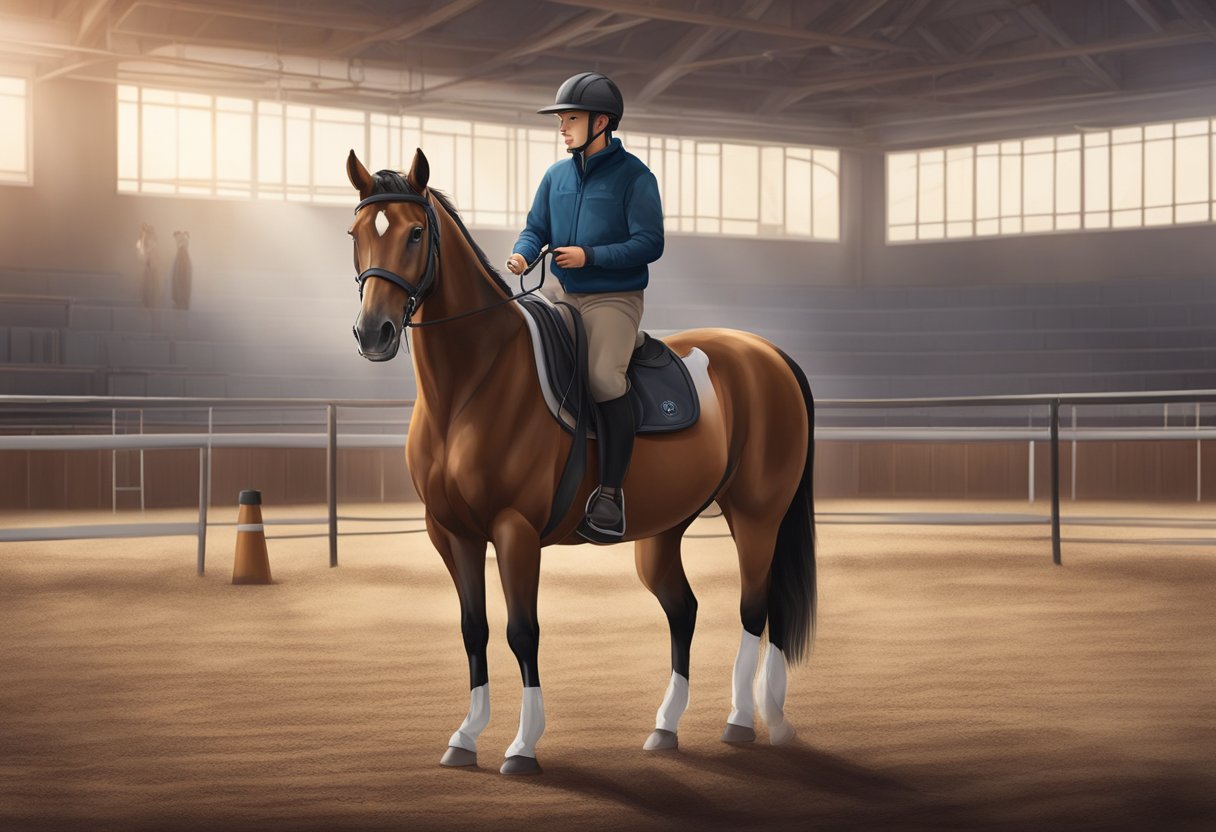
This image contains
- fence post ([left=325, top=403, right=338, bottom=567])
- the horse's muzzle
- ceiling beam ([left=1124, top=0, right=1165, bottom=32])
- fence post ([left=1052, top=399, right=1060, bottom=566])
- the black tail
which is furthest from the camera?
ceiling beam ([left=1124, top=0, right=1165, bottom=32])

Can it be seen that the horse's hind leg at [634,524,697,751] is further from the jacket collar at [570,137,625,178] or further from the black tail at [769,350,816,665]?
the jacket collar at [570,137,625,178]

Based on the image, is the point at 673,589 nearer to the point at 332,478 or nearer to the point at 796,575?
the point at 796,575

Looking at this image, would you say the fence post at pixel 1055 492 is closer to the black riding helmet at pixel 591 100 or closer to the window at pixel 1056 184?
the black riding helmet at pixel 591 100

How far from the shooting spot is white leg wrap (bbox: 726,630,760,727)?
3881mm

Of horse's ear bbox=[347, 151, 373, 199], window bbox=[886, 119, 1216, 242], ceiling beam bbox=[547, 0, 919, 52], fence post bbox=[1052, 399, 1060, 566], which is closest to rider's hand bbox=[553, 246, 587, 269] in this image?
horse's ear bbox=[347, 151, 373, 199]

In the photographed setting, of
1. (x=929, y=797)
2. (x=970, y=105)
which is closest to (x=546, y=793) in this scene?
(x=929, y=797)

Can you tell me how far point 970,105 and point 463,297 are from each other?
2135cm

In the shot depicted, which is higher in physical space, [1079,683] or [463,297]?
[463,297]

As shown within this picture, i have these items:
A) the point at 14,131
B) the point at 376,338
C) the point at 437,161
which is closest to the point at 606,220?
the point at 376,338

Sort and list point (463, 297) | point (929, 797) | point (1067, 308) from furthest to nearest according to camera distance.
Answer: point (1067, 308) → point (463, 297) → point (929, 797)

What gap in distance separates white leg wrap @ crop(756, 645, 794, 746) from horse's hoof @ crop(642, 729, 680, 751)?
1.04 ft

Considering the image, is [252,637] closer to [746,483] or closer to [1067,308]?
[746,483]

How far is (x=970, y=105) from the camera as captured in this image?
2283cm

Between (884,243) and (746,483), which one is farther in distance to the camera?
(884,243)
